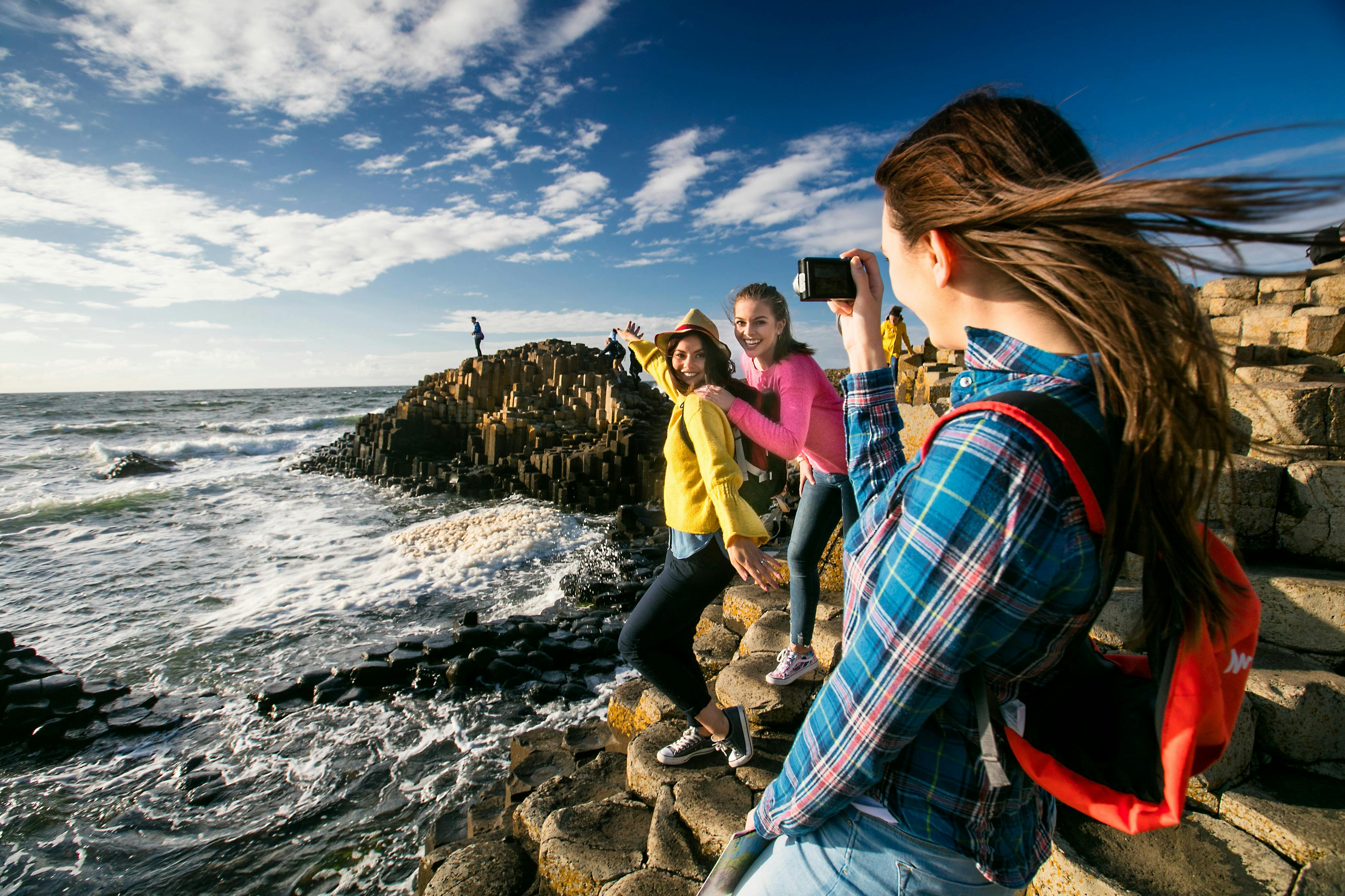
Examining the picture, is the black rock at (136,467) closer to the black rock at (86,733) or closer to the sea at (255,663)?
the sea at (255,663)

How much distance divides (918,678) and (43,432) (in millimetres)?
49085

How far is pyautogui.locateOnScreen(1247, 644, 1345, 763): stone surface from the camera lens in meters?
2.39

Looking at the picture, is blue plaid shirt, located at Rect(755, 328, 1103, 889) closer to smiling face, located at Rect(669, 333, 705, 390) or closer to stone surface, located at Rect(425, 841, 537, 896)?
smiling face, located at Rect(669, 333, 705, 390)

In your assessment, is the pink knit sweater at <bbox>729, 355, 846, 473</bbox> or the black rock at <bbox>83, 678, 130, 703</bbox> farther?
the black rock at <bbox>83, 678, 130, 703</bbox>

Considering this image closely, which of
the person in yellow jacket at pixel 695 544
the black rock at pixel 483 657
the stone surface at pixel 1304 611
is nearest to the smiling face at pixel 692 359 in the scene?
the person in yellow jacket at pixel 695 544

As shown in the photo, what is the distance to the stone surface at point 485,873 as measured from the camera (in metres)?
2.94

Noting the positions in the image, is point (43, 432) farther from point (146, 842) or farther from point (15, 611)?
point (146, 842)

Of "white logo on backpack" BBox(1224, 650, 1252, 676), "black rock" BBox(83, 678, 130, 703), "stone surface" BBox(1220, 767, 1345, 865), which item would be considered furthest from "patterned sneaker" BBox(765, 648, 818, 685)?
"black rock" BBox(83, 678, 130, 703)

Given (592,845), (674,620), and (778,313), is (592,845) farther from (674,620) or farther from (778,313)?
(778,313)

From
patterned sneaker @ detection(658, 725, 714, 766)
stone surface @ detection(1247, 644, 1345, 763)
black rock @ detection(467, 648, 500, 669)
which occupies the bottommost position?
black rock @ detection(467, 648, 500, 669)

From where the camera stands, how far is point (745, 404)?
2818mm

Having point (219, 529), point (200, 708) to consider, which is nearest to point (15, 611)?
A: point (219, 529)

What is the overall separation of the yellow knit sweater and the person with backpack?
1.36m

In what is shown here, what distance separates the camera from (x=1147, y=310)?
85 cm
